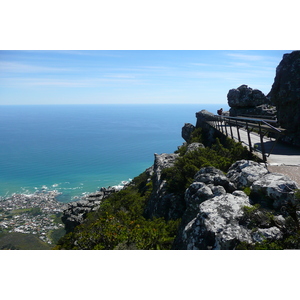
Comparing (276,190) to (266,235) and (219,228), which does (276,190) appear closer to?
(266,235)

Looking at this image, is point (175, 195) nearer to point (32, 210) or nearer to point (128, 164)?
point (32, 210)

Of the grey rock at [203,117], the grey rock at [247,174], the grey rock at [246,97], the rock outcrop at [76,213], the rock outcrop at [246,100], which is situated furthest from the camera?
the grey rock at [203,117]

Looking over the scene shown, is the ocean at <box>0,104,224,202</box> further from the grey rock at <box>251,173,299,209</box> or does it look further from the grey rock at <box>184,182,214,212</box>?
the grey rock at <box>251,173,299,209</box>

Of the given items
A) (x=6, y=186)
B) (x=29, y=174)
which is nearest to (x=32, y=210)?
(x=6, y=186)

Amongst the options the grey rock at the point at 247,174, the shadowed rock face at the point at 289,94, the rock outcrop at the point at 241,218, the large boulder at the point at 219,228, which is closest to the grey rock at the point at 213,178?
the grey rock at the point at 247,174

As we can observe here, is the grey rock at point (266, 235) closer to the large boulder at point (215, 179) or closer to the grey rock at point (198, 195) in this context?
the grey rock at point (198, 195)
